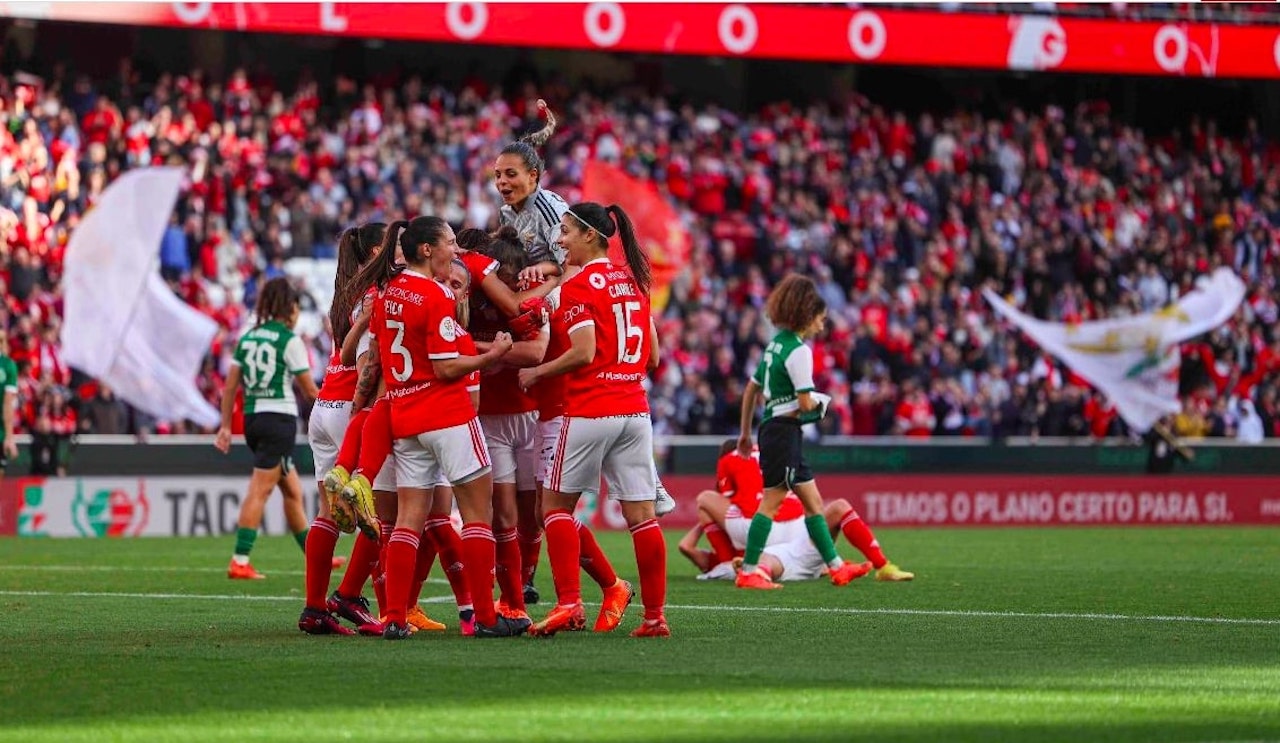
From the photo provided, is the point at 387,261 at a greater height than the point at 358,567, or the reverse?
the point at 387,261

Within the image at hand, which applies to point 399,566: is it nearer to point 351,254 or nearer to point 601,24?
point 351,254

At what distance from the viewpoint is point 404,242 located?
32.0ft

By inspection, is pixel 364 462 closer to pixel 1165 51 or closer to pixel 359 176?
pixel 359 176

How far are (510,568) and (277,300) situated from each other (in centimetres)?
508

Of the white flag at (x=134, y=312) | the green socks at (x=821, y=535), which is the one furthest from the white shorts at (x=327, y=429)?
the white flag at (x=134, y=312)

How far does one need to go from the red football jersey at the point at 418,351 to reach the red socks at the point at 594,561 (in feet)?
3.90

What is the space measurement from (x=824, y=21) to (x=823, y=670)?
89.0 feet

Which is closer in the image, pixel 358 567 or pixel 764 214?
pixel 358 567

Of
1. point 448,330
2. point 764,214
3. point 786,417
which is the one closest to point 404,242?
point 448,330

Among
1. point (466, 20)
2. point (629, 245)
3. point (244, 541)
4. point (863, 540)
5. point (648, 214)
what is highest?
point (466, 20)

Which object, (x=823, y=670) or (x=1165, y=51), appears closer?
(x=823, y=670)

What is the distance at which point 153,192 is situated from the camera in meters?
24.4

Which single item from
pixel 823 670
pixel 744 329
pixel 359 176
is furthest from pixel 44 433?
pixel 823 670

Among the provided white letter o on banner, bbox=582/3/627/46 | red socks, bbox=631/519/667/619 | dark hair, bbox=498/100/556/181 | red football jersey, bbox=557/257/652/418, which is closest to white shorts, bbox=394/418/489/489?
red football jersey, bbox=557/257/652/418
